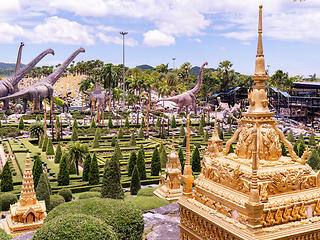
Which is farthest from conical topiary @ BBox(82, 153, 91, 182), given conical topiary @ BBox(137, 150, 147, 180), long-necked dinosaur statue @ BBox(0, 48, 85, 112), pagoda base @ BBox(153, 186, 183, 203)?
long-necked dinosaur statue @ BBox(0, 48, 85, 112)

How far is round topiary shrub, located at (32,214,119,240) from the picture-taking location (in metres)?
7.00

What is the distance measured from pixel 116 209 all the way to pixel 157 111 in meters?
54.1

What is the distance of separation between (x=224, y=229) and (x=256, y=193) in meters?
0.99

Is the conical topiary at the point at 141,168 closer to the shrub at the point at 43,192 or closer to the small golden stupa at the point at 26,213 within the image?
the shrub at the point at 43,192

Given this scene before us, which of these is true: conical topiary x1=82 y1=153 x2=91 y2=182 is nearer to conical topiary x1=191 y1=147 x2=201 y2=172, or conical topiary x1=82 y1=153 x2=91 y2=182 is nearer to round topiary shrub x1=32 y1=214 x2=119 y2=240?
conical topiary x1=191 y1=147 x2=201 y2=172

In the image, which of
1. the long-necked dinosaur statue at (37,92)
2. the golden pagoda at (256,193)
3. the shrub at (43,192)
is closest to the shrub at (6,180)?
the shrub at (43,192)

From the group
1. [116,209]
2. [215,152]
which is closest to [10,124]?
[116,209]

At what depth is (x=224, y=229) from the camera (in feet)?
17.7

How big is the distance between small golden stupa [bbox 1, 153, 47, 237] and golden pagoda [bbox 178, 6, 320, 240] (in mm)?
8276

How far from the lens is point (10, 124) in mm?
45625

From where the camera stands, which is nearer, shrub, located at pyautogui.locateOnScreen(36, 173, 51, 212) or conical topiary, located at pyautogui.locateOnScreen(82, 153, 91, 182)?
shrub, located at pyautogui.locateOnScreen(36, 173, 51, 212)

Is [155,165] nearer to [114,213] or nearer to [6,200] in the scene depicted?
[6,200]

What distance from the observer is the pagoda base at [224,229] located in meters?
5.09

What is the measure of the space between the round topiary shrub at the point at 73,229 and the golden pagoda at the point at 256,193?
1981mm
